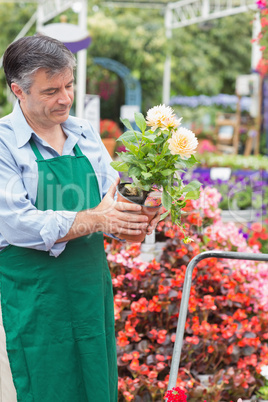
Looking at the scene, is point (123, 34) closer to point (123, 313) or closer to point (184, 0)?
point (184, 0)

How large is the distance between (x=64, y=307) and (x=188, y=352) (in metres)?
1.18

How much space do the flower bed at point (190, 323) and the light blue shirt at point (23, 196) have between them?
1.18 meters

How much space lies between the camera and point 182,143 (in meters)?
1.46

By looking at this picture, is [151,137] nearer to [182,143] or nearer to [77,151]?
[182,143]

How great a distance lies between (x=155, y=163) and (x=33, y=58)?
452mm

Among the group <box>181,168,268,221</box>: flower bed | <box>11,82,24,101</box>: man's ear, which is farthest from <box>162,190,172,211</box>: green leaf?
<box>181,168,268,221</box>: flower bed

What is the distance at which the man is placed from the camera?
1485 mm

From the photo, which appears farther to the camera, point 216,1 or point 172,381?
point 216,1

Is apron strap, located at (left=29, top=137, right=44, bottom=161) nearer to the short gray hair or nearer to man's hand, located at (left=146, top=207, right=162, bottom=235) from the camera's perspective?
the short gray hair

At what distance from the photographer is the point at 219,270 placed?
2869 millimetres

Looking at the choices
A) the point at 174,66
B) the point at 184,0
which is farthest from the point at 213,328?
the point at 174,66

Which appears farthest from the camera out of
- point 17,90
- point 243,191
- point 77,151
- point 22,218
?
point 243,191

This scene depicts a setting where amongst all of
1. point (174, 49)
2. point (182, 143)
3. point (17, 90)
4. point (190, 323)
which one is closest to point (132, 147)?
point (182, 143)

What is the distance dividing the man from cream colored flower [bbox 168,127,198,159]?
200mm
